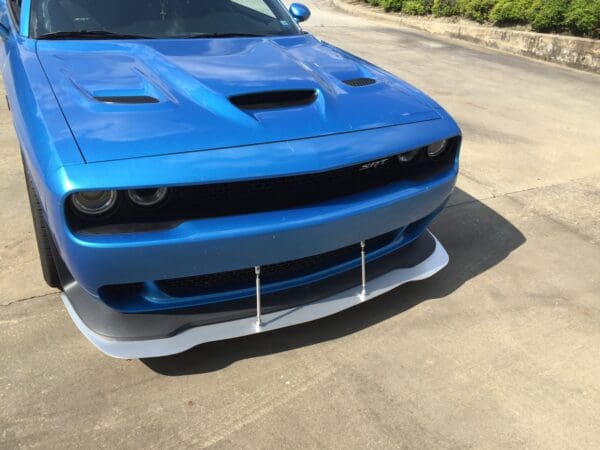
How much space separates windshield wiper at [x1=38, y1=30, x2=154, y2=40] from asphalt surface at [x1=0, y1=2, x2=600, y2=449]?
3.69 ft

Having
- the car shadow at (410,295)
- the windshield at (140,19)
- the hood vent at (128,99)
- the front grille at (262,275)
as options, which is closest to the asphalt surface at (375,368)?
the car shadow at (410,295)

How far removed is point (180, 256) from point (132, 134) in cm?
45

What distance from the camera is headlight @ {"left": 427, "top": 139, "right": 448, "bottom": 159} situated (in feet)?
8.55

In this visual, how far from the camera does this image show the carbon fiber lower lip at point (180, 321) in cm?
210

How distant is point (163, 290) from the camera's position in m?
2.13

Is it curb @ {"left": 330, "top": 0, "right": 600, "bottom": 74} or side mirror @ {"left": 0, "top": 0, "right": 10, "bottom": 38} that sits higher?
side mirror @ {"left": 0, "top": 0, "right": 10, "bottom": 38}

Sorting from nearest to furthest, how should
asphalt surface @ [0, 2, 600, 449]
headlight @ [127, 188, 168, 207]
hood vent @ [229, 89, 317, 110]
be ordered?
headlight @ [127, 188, 168, 207] < asphalt surface @ [0, 2, 600, 449] < hood vent @ [229, 89, 317, 110]

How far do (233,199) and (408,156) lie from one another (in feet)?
2.91

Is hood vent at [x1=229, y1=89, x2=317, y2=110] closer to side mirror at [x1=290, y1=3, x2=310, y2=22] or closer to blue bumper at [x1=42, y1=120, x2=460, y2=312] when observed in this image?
blue bumper at [x1=42, y1=120, x2=460, y2=312]

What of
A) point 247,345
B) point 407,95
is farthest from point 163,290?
point 407,95

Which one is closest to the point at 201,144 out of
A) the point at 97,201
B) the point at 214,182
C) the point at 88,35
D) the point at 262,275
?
the point at 214,182

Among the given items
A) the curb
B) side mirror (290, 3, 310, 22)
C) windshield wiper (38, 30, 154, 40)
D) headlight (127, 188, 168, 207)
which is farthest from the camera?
the curb

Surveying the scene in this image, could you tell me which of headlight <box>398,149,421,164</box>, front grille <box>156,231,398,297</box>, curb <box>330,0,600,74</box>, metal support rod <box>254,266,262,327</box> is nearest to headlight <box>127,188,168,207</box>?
front grille <box>156,231,398,297</box>

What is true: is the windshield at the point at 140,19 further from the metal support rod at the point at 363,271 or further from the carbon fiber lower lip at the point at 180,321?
the metal support rod at the point at 363,271
